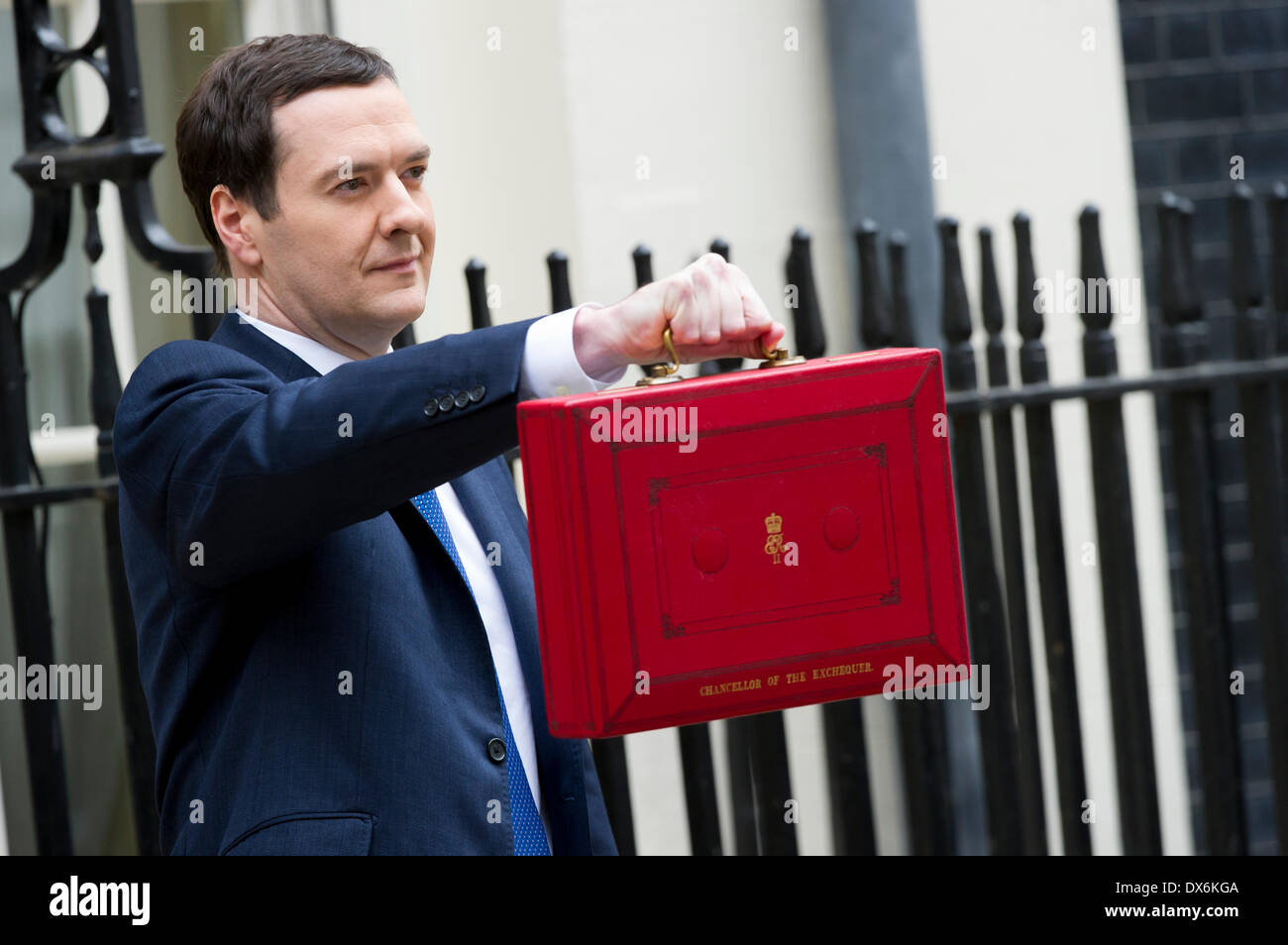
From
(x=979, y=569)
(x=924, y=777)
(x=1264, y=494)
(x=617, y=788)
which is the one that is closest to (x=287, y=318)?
(x=617, y=788)

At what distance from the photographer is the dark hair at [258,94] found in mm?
1734

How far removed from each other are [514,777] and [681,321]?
647 millimetres

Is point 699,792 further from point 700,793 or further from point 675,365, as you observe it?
point 675,365

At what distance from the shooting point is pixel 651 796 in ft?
A: 14.5

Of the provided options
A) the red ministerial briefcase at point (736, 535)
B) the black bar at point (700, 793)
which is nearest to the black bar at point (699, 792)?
the black bar at point (700, 793)

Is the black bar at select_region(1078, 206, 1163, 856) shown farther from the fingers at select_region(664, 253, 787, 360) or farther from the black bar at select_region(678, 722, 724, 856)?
the fingers at select_region(664, 253, 787, 360)

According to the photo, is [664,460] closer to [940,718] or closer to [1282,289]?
[940,718]

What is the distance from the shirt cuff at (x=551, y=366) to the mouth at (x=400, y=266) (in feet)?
1.02

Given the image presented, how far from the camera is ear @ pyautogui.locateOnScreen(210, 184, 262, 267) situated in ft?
5.91

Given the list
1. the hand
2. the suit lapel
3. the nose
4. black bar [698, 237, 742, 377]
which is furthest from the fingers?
black bar [698, 237, 742, 377]

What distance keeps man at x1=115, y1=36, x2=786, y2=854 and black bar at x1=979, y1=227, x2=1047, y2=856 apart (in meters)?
1.99

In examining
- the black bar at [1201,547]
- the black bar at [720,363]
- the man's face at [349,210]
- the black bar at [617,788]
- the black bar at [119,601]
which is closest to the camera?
the man's face at [349,210]

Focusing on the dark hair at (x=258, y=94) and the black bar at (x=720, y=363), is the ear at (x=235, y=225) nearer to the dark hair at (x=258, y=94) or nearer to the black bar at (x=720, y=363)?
the dark hair at (x=258, y=94)
